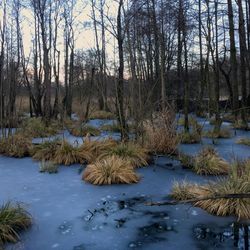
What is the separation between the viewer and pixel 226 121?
20.1 metres

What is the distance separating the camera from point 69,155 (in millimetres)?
9891

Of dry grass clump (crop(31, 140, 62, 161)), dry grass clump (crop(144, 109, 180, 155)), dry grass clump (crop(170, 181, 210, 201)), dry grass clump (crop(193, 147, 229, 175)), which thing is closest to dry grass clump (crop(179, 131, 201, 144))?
dry grass clump (crop(144, 109, 180, 155))

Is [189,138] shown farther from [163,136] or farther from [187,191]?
[187,191]

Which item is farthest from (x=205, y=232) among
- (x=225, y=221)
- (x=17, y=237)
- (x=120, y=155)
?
(x=120, y=155)

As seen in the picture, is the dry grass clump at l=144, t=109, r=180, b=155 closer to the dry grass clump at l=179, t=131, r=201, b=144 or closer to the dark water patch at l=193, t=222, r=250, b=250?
the dry grass clump at l=179, t=131, r=201, b=144

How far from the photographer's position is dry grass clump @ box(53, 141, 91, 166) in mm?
9793

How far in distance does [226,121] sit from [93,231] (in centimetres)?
1612

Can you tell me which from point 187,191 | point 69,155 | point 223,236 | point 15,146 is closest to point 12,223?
point 223,236

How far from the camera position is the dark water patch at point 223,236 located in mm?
4609

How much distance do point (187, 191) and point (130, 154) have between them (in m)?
3.08

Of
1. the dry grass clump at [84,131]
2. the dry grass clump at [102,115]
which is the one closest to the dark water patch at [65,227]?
the dry grass clump at [84,131]

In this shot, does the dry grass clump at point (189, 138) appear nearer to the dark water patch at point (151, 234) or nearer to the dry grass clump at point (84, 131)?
the dry grass clump at point (84, 131)

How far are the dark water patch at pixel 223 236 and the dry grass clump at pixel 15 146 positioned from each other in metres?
6.95

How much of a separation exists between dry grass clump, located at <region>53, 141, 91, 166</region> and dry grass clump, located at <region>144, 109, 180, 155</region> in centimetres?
173
